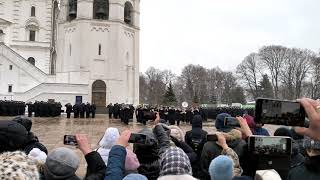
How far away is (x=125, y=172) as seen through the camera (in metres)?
4.54

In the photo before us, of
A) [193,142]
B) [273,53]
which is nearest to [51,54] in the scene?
[273,53]

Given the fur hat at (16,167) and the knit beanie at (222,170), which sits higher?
the fur hat at (16,167)

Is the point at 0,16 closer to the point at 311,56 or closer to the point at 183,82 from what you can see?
the point at 311,56

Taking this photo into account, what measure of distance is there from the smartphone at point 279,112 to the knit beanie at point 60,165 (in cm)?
→ 160

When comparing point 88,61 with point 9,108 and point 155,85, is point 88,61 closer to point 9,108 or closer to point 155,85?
point 9,108

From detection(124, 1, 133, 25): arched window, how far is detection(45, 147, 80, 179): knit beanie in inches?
1850

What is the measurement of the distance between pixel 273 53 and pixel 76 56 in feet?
152

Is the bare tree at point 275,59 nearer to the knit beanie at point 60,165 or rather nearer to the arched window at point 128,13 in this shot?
the arched window at point 128,13

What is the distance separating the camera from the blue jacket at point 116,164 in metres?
4.00

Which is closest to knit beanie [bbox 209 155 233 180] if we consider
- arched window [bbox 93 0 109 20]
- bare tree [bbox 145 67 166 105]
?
arched window [bbox 93 0 109 20]

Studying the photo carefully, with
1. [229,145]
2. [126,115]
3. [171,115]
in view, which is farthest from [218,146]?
[171,115]

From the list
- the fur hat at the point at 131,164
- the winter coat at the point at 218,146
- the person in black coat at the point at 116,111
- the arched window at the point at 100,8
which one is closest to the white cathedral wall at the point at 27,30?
the arched window at the point at 100,8

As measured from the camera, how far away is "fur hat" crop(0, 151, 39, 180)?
2.75 meters

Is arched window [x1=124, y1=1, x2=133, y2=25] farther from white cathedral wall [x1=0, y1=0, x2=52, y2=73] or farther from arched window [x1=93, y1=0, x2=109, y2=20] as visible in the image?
white cathedral wall [x1=0, y1=0, x2=52, y2=73]
